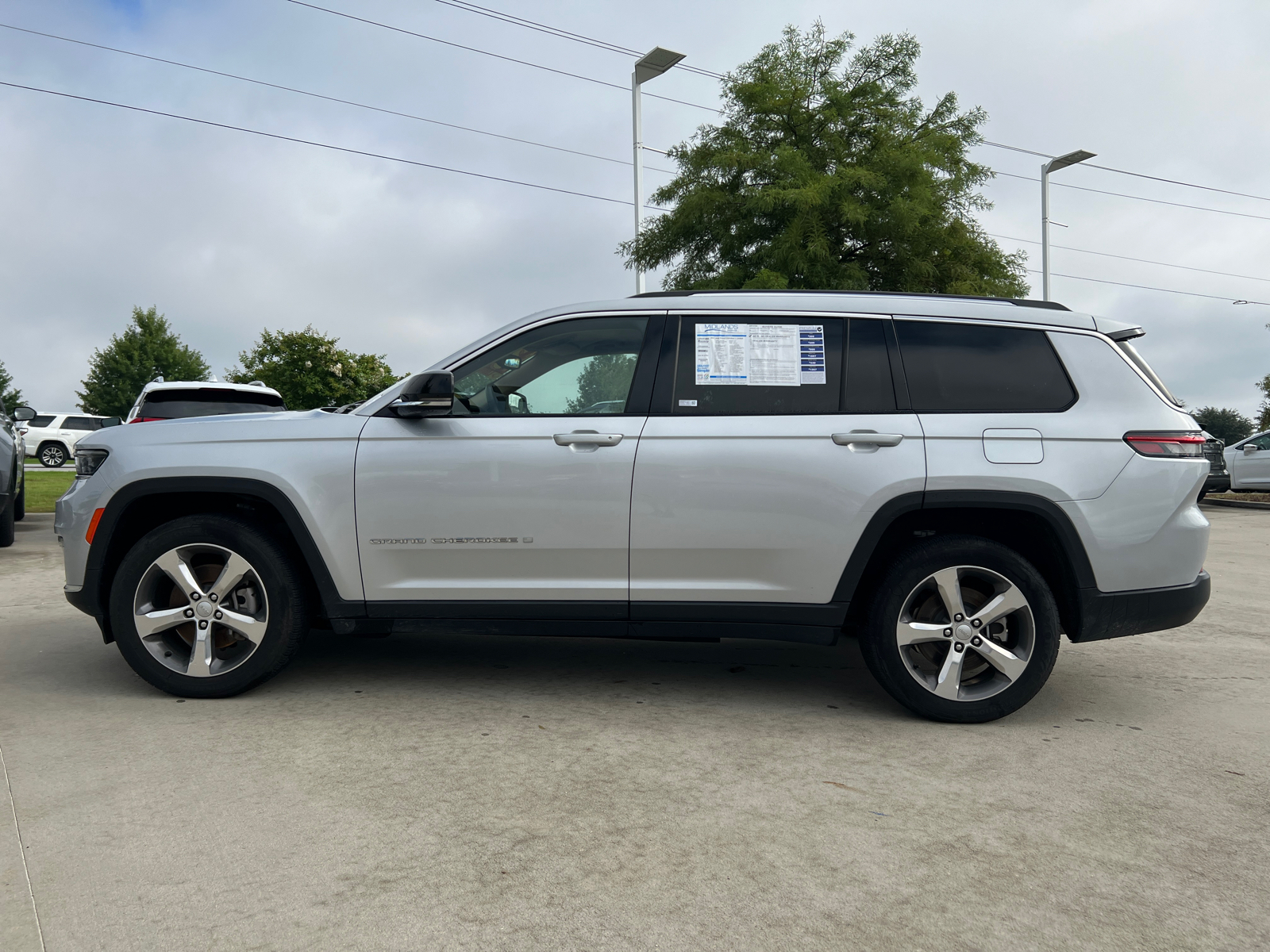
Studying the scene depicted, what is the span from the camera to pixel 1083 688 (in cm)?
499

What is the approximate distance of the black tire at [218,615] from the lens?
4.39m

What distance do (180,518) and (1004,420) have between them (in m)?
3.70

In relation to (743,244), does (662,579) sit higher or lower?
lower

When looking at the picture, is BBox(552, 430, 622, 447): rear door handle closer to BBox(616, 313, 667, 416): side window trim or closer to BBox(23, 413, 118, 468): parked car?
BBox(616, 313, 667, 416): side window trim

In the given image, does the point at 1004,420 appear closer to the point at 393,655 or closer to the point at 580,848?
the point at 580,848

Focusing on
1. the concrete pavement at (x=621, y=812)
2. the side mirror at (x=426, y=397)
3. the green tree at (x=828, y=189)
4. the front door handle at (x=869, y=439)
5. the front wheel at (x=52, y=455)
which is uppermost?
the green tree at (x=828, y=189)

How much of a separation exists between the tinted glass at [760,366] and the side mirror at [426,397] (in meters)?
0.99

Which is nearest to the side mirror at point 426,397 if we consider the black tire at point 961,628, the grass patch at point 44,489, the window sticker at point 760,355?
the window sticker at point 760,355

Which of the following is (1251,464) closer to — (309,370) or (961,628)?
(961,628)

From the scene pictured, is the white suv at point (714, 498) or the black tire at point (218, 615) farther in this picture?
the black tire at point (218, 615)

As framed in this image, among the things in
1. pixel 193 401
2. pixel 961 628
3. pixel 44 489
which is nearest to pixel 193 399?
pixel 193 401

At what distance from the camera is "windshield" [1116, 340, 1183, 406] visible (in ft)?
14.3

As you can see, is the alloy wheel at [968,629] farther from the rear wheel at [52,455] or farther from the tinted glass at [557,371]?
the rear wheel at [52,455]

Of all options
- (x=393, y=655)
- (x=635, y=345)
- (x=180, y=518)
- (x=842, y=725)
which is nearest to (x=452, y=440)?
(x=635, y=345)
